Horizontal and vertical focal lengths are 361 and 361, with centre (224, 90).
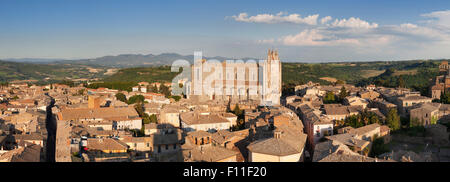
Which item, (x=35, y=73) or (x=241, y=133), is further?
(x=35, y=73)

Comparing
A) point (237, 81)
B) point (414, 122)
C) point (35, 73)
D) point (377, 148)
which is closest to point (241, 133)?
point (377, 148)

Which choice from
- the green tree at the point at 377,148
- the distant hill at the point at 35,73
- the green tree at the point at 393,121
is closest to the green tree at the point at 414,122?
the green tree at the point at 393,121

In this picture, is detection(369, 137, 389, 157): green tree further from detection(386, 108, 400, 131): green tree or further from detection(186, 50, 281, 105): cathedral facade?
detection(186, 50, 281, 105): cathedral facade

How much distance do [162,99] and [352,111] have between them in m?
23.5

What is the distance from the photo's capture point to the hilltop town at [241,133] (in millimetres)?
17672

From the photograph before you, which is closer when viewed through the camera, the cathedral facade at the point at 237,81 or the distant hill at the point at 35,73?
the cathedral facade at the point at 237,81

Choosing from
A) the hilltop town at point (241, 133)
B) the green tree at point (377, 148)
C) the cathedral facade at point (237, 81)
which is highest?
the cathedral facade at point (237, 81)

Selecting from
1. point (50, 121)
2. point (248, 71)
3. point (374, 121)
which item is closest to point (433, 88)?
point (374, 121)

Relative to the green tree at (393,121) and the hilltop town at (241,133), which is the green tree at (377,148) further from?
the green tree at (393,121)

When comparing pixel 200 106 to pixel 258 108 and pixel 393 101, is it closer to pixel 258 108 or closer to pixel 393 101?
pixel 258 108

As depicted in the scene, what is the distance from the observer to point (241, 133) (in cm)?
2472

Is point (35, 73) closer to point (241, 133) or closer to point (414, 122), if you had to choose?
point (241, 133)

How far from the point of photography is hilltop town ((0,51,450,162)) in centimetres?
1767

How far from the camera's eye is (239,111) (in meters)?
36.3
